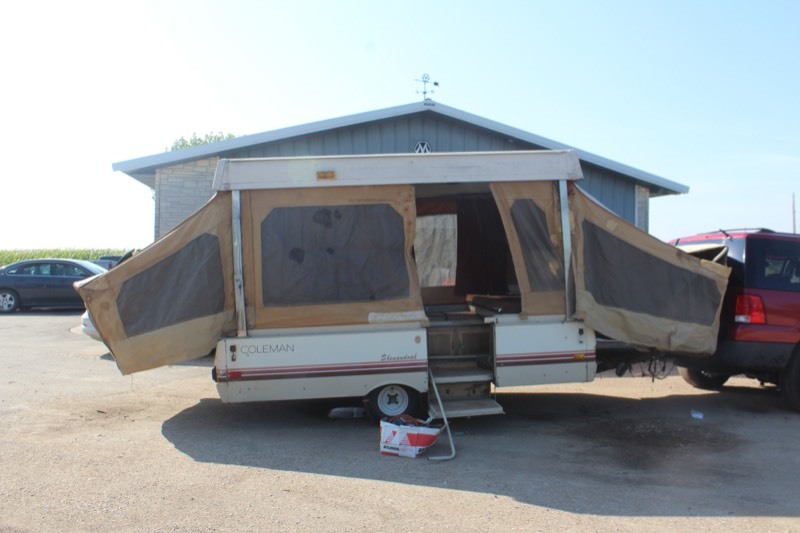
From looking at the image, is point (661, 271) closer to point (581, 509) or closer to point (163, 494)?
point (581, 509)

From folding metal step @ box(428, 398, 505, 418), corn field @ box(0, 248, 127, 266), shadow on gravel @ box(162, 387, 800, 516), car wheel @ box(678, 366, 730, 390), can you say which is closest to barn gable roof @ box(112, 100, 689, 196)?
car wheel @ box(678, 366, 730, 390)

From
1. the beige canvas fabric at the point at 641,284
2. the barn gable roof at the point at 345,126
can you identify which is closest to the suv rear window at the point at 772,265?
the beige canvas fabric at the point at 641,284

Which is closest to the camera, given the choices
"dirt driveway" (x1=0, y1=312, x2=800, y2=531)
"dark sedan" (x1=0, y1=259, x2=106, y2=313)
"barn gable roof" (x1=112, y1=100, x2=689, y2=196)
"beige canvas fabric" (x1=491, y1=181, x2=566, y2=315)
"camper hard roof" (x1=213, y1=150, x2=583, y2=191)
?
"dirt driveway" (x1=0, y1=312, x2=800, y2=531)

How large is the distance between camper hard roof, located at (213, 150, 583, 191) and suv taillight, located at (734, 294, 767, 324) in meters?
2.26

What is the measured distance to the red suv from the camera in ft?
24.2

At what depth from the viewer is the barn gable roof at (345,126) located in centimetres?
1209

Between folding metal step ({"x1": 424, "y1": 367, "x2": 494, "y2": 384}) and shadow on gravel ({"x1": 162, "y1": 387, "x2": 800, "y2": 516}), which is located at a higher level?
folding metal step ({"x1": 424, "y1": 367, "x2": 494, "y2": 384})

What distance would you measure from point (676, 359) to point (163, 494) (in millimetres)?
5574

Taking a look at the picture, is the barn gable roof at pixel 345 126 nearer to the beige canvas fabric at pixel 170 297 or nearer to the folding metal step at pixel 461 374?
the beige canvas fabric at pixel 170 297

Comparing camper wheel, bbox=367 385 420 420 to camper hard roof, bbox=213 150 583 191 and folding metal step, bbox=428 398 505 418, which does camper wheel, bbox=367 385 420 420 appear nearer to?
folding metal step, bbox=428 398 505 418

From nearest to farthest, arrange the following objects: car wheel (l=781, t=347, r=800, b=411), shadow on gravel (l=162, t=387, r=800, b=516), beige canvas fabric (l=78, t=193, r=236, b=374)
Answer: shadow on gravel (l=162, t=387, r=800, b=516)
beige canvas fabric (l=78, t=193, r=236, b=374)
car wheel (l=781, t=347, r=800, b=411)

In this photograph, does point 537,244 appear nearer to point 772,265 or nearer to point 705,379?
point 772,265

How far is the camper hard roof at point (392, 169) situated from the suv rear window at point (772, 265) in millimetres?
2176

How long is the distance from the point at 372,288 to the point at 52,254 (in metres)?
46.1
